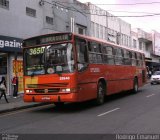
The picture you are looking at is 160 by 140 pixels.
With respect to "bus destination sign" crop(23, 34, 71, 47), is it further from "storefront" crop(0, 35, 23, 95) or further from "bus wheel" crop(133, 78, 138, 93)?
"bus wheel" crop(133, 78, 138, 93)

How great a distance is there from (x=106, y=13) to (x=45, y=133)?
3287 centimetres

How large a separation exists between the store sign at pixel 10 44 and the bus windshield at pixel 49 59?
677 cm

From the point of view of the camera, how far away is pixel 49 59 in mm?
14523

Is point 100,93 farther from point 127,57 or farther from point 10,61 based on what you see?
point 10,61

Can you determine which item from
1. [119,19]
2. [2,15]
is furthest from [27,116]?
[119,19]

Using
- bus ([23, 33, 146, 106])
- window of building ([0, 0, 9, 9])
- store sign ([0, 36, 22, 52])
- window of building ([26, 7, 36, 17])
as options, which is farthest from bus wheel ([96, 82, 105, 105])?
window of building ([26, 7, 36, 17])

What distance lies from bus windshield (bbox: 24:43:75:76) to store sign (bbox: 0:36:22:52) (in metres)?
6.77

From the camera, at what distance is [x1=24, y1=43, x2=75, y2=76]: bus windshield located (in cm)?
1420

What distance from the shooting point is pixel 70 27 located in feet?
100

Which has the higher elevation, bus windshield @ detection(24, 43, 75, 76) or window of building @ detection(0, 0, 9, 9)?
window of building @ detection(0, 0, 9, 9)

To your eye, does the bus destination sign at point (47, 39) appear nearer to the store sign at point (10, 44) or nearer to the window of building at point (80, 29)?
the store sign at point (10, 44)

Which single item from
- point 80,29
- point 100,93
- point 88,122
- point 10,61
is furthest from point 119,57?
point 80,29

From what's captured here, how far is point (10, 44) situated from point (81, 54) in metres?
8.79

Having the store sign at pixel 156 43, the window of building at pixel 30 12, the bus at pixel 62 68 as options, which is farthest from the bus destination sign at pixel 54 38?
the store sign at pixel 156 43
